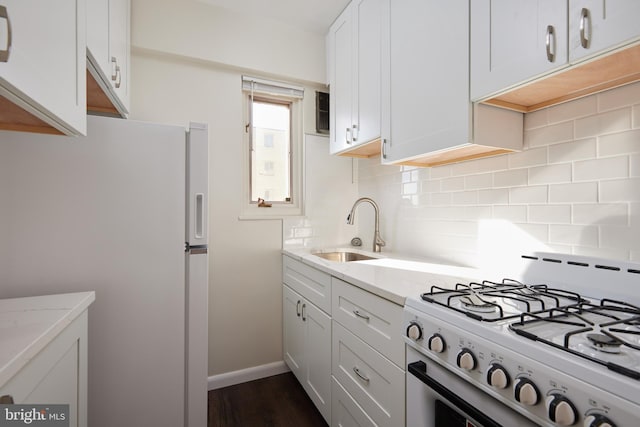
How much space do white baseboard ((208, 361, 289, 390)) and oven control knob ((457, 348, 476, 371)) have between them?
184cm

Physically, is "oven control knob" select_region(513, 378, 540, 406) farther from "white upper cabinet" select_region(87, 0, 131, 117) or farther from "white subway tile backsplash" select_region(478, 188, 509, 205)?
"white upper cabinet" select_region(87, 0, 131, 117)

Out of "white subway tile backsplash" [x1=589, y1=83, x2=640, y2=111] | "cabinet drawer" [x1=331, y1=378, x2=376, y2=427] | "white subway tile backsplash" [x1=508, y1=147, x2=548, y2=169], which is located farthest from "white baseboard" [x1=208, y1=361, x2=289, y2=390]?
"white subway tile backsplash" [x1=589, y1=83, x2=640, y2=111]

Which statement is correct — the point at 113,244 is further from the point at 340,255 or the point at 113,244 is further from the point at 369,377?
the point at 340,255

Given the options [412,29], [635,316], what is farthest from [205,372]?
[412,29]

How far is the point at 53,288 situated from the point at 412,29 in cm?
193

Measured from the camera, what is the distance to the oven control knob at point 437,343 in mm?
851

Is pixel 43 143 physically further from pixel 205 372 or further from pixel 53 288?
pixel 205 372

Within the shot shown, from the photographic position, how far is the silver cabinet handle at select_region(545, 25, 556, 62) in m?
0.91

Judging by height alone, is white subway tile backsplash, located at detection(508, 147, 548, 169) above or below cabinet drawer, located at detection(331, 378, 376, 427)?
above

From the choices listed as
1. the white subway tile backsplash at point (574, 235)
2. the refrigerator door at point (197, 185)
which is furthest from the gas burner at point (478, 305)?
the refrigerator door at point (197, 185)

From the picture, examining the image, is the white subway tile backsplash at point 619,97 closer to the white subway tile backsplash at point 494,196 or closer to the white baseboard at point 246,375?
the white subway tile backsplash at point 494,196

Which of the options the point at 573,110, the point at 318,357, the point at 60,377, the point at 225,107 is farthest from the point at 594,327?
the point at 225,107

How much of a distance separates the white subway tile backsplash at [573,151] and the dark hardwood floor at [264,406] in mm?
1817

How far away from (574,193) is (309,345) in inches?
60.2
